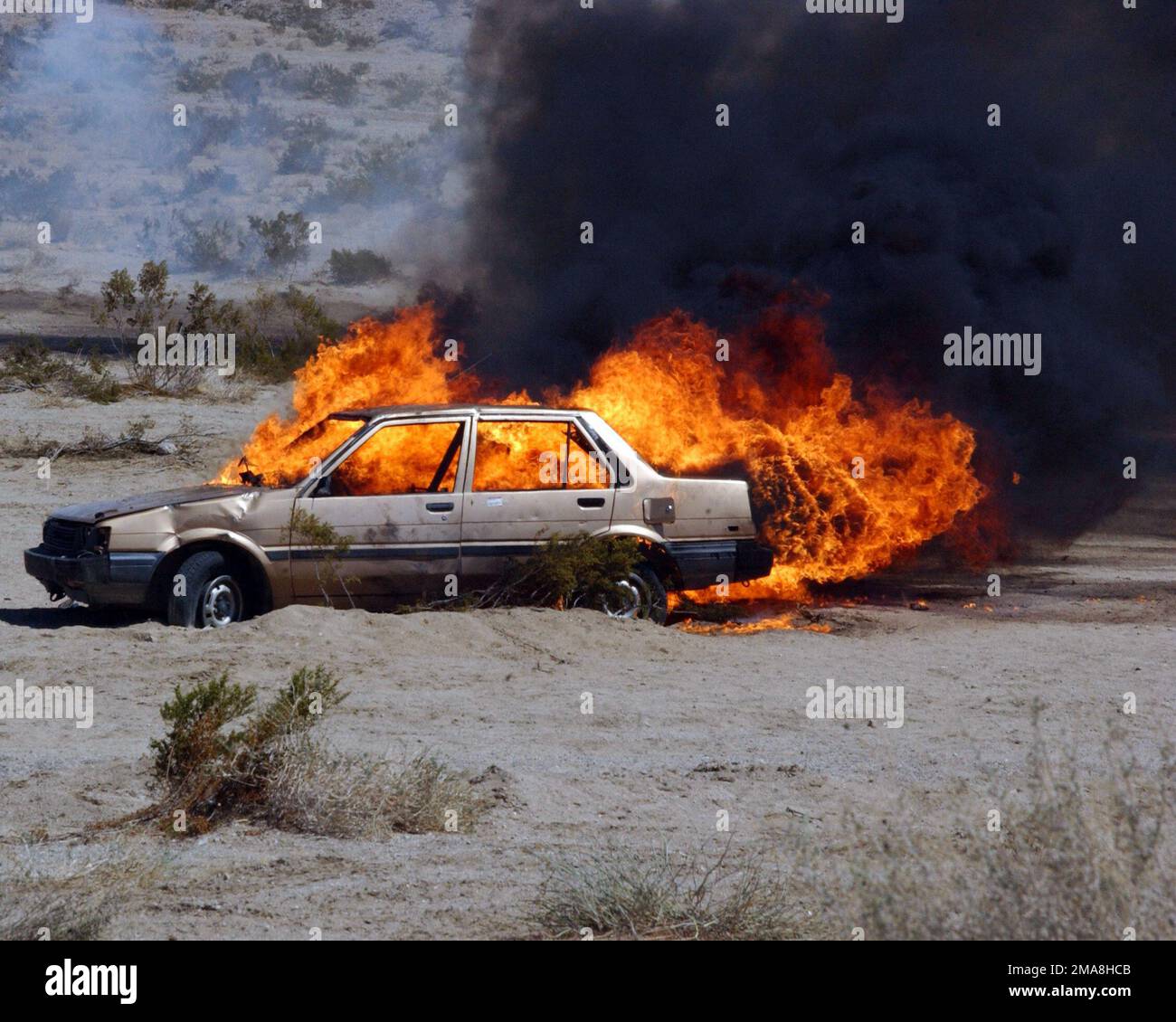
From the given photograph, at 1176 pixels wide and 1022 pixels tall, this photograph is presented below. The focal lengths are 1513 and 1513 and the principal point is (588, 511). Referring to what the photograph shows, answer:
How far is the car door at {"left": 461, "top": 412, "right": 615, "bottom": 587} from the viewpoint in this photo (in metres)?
10.4

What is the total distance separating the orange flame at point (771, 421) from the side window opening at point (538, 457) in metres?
0.84

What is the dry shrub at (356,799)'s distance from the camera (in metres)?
6.30

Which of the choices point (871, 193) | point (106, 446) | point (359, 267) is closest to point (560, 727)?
point (871, 193)

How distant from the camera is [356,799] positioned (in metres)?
6.35

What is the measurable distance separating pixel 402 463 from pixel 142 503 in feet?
5.72

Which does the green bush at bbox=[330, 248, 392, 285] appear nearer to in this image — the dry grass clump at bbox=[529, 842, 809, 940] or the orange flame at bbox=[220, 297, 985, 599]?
the orange flame at bbox=[220, 297, 985, 599]

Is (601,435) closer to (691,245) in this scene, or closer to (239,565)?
(239,565)

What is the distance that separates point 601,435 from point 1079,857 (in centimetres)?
658

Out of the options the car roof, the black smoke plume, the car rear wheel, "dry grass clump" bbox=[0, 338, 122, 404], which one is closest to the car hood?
the car roof

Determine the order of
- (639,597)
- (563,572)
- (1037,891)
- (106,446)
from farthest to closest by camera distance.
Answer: (106,446), (639,597), (563,572), (1037,891)

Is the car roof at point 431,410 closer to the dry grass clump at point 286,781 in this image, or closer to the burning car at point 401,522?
the burning car at point 401,522

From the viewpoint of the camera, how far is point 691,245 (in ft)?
55.2

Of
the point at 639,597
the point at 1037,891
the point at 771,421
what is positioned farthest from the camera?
the point at 771,421

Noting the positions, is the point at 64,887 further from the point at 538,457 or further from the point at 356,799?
the point at 538,457
